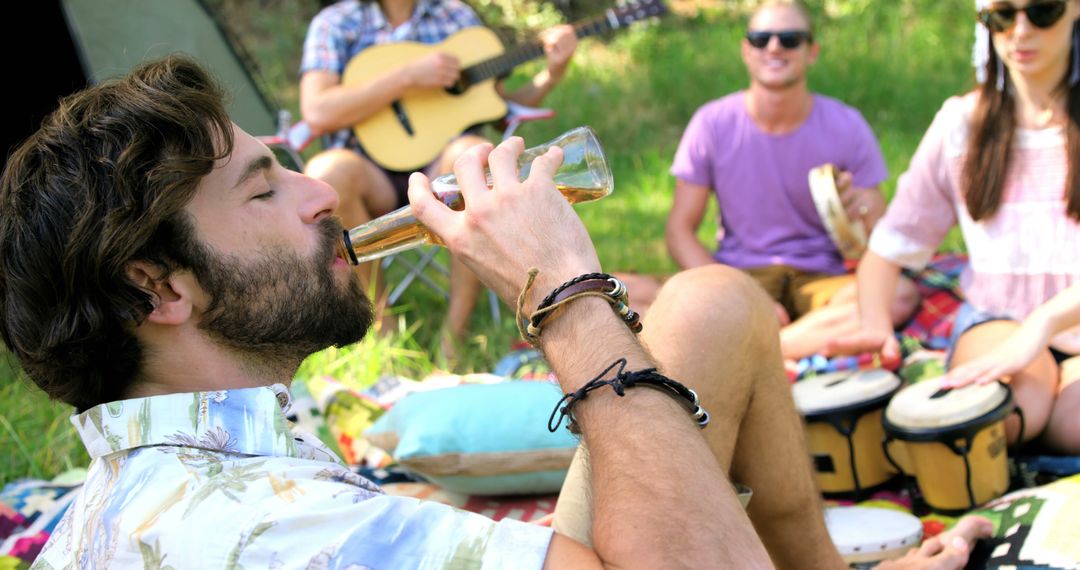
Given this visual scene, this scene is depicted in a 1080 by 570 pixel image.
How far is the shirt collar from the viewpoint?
145 centimetres

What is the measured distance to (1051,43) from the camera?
3.38 m

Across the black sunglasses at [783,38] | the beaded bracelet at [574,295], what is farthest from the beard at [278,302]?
the black sunglasses at [783,38]

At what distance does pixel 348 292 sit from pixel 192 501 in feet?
1.57

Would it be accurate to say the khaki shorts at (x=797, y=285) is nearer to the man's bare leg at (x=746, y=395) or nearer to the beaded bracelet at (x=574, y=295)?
the man's bare leg at (x=746, y=395)

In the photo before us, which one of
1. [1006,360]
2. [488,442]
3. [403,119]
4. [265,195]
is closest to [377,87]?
[403,119]

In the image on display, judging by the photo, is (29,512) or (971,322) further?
(971,322)

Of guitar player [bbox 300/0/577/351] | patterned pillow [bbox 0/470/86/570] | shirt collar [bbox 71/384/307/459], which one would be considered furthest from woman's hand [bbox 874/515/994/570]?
guitar player [bbox 300/0/577/351]

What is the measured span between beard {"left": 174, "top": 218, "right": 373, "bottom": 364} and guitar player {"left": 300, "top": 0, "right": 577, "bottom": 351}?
108 inches

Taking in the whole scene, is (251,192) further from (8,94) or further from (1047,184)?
(8,94)

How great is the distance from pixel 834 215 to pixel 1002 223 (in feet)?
2.47

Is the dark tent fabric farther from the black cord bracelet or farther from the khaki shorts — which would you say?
the black cord bracelet

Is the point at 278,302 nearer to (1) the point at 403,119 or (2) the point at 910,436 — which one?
(2) the point at 910,436

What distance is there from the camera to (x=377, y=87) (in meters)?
4.82

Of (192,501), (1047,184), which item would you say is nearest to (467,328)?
(1047,184)
